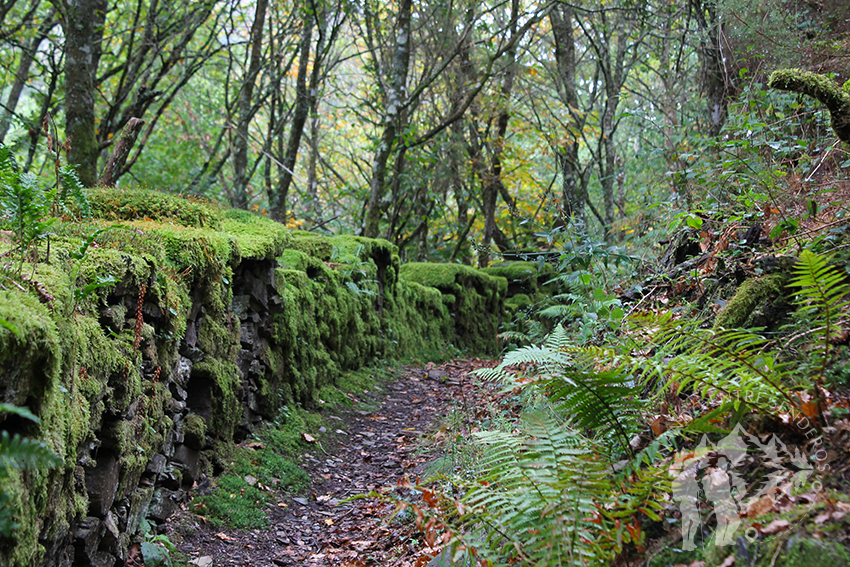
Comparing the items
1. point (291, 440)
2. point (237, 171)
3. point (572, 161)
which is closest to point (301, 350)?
point (291, 440)

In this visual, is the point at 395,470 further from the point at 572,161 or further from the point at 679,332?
the point at 572,161

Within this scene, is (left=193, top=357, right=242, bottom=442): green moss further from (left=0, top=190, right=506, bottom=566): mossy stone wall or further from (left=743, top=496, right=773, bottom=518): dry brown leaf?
(left=743, top=496, right=773, bottom=518): dry brown leaf

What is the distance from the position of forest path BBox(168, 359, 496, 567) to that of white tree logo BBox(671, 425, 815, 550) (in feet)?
4.15

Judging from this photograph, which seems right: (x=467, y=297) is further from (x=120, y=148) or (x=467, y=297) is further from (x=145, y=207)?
(x=145, y=207)

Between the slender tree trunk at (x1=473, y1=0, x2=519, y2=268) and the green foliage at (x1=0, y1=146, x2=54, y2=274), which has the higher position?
the slender tree trunk at (x1=473, y1=0, x2=519, y2=268)

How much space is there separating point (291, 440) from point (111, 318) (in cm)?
251

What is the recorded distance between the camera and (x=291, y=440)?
5.04m

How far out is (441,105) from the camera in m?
15.9

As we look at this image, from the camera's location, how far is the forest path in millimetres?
3391

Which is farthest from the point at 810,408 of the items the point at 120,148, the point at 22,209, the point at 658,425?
the point at 120,148

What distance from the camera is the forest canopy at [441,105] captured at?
502 cm

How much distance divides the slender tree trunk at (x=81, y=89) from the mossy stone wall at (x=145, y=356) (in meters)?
1.89

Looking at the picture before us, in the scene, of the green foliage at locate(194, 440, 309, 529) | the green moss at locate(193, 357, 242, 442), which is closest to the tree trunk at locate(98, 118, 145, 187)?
the green moss at locate(193, 357, 242, 442)

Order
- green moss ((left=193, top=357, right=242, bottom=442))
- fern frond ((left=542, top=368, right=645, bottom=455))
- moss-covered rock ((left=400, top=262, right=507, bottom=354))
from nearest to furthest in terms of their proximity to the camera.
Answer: fern frond ((left=542, top=368, right=645, bottom=455)) < green moss ((left=193, top=357, right=242, bottom=442)) < moss-covered rock ((left=400, top=262, right=507, bottom=354))
